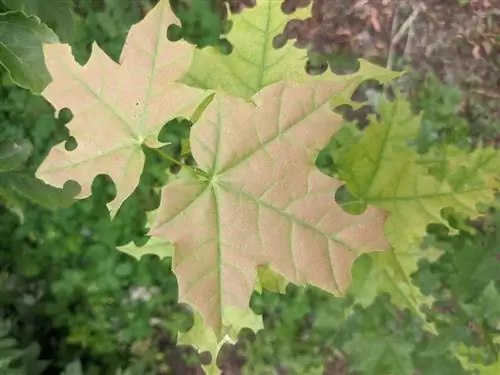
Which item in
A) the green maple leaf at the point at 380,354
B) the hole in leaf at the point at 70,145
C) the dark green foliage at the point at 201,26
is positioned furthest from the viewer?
the dark green foliage at the point at 201,26

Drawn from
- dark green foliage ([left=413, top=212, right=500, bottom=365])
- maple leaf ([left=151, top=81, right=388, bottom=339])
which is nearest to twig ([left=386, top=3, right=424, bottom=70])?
dark green foliage ([left=413, top=212, right=500, bottom=365])

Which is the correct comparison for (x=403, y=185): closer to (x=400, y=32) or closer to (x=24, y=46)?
(x=24, y=46)

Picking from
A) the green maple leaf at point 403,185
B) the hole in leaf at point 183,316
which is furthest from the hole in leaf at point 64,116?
the green maple leaf at point 403,185

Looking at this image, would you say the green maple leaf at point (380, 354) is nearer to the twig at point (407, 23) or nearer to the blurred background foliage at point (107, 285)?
the blurred background foliage at point (107, 285)

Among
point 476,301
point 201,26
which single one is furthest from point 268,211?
point 201,26

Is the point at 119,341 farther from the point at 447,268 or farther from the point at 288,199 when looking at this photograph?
the point at 288,199

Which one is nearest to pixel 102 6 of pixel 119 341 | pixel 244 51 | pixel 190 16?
pixel 190 16
